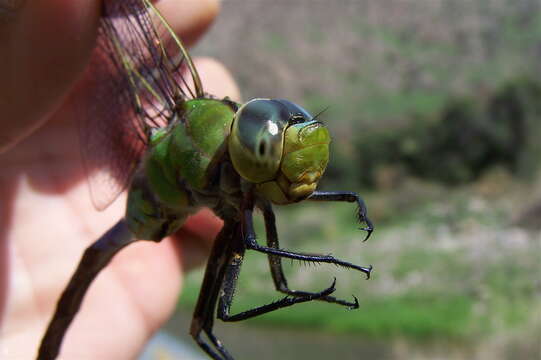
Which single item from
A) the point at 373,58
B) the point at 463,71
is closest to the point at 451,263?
the point at 463,71

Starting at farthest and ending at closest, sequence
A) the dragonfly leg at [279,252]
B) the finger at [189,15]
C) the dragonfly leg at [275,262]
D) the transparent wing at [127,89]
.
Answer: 1. the finger at [189,15]
2. the transparent wing at [127,89]
3. the dragonfly leg at [275,262]
4. the dragonfly leg at [279,252]

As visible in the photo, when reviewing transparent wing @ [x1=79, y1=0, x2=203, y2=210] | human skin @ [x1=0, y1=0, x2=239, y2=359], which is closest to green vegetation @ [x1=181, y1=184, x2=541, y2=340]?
human skin @ [x1=0, y1=0, x2=239, y2=359]

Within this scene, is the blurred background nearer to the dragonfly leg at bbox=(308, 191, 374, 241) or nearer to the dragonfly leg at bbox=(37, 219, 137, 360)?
the dragonfly leg at bbox=(308, 191, 374, 241)

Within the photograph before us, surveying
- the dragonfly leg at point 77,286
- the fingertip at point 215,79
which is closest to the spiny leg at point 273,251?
the dragonfly leg at point 77,286

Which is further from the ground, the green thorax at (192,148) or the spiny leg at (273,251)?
the green thorax at (192,148)

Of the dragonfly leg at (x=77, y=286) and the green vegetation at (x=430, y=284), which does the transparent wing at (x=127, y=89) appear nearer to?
the dragonfly leg at (x=77, y=286)

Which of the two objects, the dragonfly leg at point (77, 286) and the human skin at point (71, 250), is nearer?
the dragonfly leg at point (77, 286)

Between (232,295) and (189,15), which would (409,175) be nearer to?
(189,15)

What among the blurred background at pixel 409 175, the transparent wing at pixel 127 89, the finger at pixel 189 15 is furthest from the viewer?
the blurred background at pixel 409 175
